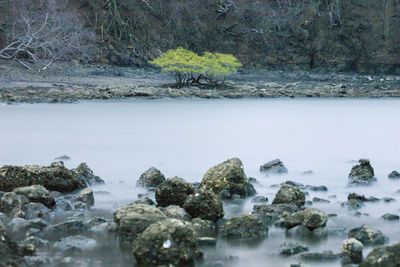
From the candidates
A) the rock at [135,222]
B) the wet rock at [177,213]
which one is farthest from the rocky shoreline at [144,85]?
the rock at [135,222]

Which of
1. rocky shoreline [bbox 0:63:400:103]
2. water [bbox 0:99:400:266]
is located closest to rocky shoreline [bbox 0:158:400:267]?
water [bbox 0:99:400:266]

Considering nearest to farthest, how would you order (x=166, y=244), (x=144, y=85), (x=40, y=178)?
(x=166, y=244), (x=40, y=178), (x=144, y=85)

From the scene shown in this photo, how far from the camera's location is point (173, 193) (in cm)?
605

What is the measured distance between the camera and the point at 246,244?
5168 millimetres

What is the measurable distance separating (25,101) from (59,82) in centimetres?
513

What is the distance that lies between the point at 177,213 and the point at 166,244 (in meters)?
1.19

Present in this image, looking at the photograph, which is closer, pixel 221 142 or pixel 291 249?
pixel 291 249

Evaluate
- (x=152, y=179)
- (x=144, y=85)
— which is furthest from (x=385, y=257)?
(x=144, y=85)

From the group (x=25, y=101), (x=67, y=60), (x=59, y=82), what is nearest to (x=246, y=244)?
(x=25, y=101)

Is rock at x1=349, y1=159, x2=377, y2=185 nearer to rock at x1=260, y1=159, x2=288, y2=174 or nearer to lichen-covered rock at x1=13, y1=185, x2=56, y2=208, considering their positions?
rock at x1=260, y1=159, x2=288, y2=174

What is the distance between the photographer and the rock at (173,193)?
604cm

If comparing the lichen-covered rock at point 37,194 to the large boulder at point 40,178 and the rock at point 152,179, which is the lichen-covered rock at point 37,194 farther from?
the rock at point 152,179

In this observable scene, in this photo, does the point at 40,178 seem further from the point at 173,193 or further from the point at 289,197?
the point at 289,197

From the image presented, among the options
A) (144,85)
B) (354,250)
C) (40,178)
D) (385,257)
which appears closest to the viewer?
(385,257)
